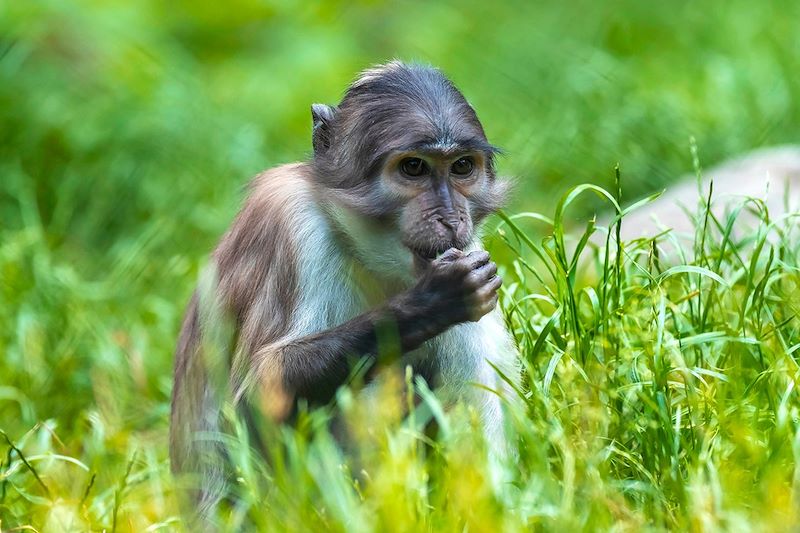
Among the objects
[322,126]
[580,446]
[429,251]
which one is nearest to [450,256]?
[429,251]

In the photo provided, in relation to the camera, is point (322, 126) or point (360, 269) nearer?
point (360, 269)

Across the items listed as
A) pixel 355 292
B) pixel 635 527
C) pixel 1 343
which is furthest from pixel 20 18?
pixel 635 527

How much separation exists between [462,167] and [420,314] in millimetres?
767

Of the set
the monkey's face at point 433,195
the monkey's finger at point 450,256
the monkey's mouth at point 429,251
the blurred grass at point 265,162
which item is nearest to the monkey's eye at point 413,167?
the monkey's face at point 433,195

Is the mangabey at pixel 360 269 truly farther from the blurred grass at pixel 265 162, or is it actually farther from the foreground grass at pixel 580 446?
the blurred grass at pixel 265 162

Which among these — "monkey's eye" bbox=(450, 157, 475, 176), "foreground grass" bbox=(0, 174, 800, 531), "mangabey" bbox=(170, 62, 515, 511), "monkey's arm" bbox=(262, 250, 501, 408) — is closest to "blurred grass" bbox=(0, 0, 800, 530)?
"foreground grass" bbox=(0, 174, 800, 531)

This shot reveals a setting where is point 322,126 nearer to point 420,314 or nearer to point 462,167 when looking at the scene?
point 462,167

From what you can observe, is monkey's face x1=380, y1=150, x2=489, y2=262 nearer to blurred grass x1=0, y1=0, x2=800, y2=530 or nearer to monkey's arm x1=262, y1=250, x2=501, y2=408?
monkey's arm x1=262, y1=250, x2=501, y2=408

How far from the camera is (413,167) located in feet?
18.0

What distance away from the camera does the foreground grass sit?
4.17 m

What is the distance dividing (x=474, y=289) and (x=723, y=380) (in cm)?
97

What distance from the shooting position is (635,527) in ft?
13.3

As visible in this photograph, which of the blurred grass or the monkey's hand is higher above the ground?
the monkey's hand

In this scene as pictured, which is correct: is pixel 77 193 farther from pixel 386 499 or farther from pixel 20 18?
pixel 386 499
